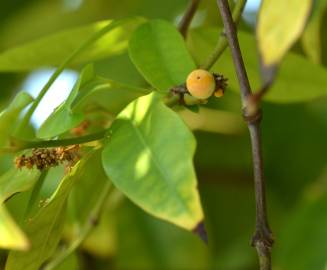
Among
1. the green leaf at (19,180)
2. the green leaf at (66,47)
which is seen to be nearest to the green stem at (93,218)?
the green leaf at (66,47)

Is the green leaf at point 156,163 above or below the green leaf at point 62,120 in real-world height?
below

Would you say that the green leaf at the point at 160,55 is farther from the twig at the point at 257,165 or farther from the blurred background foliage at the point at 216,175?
the blurred background foliage at the point at 216,175

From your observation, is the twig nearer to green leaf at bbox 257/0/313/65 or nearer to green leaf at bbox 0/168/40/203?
green leaf at bbox 257/0/313/65

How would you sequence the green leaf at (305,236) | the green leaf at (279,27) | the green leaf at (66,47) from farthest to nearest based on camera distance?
1. the green leaf at (305,236)
2. the green leaf at (66,47)
3. the green leaf at (279,27)

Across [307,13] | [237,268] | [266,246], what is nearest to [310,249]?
[237,268]

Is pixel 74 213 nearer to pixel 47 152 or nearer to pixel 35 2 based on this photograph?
pixel 47 152

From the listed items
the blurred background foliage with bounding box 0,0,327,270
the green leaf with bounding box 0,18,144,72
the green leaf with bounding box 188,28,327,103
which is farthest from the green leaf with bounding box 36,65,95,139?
the blurred background foliage with bounding box 0,0,327,270

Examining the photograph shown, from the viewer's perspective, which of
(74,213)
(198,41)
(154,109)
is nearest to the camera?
(154,109)
